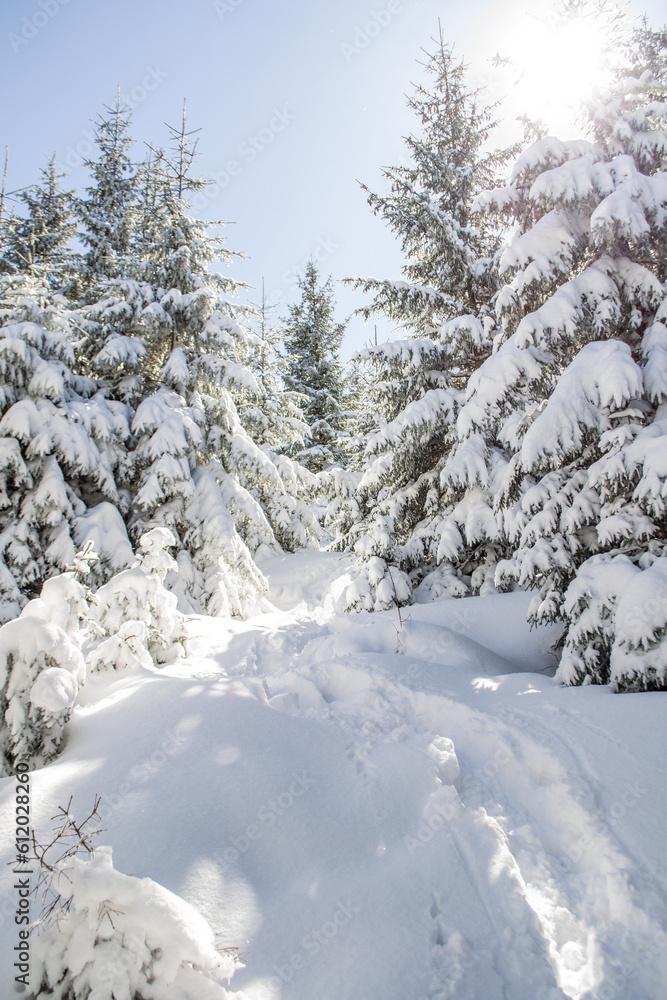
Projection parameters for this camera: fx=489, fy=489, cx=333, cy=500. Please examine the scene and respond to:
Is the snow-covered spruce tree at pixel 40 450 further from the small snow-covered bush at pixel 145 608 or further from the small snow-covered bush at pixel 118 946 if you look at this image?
the small snow-covered bush at pixel 118 946

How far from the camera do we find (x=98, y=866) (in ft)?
6.20

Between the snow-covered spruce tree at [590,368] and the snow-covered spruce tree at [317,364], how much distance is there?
1510cm

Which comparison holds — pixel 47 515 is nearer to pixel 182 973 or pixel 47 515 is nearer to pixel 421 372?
pixel 421 372

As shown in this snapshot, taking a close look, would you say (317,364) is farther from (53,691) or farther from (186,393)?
(53,691)

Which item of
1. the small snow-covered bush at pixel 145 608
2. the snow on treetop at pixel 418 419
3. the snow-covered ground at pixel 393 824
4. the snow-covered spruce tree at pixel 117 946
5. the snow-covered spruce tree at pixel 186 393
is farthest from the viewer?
the snow-covered spruce tree at pixel 186 393

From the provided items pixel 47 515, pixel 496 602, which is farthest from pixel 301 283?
pixel 496 602

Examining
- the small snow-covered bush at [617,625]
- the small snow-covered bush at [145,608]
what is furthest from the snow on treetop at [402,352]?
the small snow-covered bush at [617,625]

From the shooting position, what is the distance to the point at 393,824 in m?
3.00

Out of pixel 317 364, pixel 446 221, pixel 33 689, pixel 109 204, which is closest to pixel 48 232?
pixel 109 204

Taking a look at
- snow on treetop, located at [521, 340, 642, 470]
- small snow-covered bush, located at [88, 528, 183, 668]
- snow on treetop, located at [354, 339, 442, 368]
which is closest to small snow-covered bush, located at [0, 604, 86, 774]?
small snow-covered bush, located at [88, 528, 183, 668]

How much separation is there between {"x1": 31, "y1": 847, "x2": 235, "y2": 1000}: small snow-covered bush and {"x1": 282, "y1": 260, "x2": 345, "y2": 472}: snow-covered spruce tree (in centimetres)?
1888

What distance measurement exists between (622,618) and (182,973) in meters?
3.71

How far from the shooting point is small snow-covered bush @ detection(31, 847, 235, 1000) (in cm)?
174

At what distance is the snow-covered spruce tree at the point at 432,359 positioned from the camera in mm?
8305
